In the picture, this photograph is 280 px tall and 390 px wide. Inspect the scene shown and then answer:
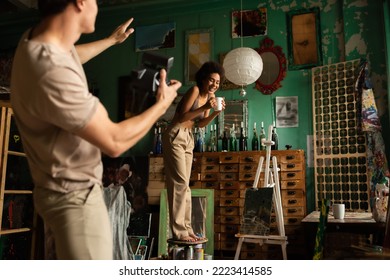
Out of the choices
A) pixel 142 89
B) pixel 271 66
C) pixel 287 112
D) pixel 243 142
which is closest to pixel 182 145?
pixel 142 89

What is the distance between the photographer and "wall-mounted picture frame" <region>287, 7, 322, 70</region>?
4613 millimetres

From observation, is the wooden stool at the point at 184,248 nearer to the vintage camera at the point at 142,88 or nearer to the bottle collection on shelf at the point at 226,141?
the vintage camera at the point at 142,88

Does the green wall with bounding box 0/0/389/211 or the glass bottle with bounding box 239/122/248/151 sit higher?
the green wall with bounding box 0/0/389/211

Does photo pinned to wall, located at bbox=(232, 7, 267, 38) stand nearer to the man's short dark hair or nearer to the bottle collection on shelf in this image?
the bottle collection on shelf

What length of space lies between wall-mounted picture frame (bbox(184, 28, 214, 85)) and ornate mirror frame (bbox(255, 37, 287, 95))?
71cm

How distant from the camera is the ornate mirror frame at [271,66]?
15.4ft

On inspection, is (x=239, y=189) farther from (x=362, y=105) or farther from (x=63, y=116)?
(x=63, y=116)

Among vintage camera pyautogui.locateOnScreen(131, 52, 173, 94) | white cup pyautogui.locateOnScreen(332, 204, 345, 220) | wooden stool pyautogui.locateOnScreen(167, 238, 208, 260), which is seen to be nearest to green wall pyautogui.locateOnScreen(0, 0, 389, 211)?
white cup pyautogui.locateOnScreen(332, 204, 345, 220)

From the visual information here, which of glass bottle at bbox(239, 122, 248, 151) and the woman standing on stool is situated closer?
the woman standing on stool

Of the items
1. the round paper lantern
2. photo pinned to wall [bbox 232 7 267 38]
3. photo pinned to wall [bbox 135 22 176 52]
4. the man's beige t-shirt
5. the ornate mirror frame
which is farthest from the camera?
photo pinned to wall [bbox 135 22 176 52]

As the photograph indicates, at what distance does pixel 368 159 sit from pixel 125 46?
143 inches

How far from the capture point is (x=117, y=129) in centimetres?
87

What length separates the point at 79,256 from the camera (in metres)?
0.84
